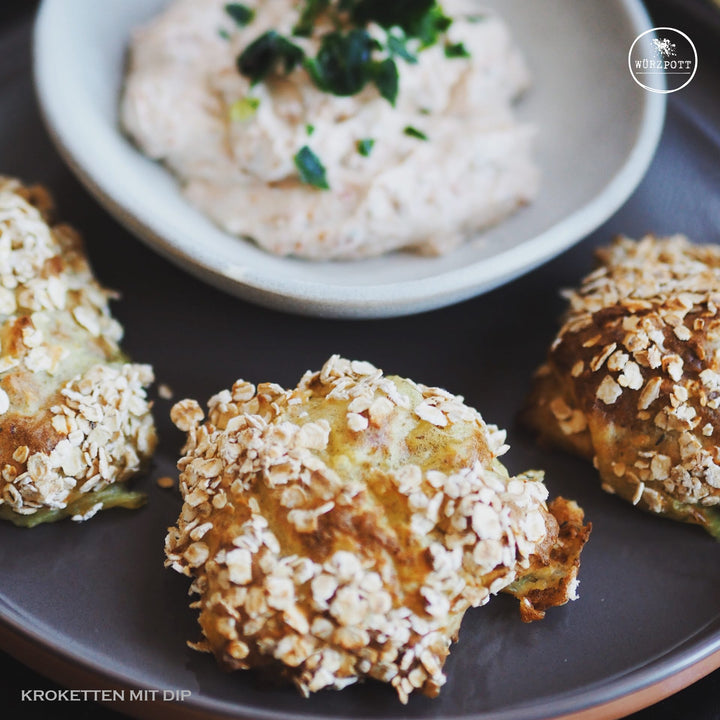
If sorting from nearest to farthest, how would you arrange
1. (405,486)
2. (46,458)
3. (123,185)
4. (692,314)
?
1. (405,486)
2. (46,458)
3. (692,314)
4. (123,185)

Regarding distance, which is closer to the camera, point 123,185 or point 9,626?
point 9,626

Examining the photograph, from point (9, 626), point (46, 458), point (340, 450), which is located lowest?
point (9, 626)

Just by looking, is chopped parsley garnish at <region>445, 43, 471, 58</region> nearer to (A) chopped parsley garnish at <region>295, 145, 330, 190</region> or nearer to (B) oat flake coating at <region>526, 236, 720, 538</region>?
(A) chopped parsley garnish at <region>295, 145, 330, 190</region>

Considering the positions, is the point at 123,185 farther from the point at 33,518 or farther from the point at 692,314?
the point at 692,314

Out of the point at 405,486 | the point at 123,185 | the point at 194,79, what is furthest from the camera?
the point at 194,79

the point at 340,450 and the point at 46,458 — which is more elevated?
the point at 340,450

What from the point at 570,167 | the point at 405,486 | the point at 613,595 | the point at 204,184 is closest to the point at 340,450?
the point at 405,486

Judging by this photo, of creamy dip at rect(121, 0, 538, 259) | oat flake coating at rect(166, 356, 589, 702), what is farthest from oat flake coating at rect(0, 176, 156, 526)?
creamy dip at rect(121, 0, 538, 259)
